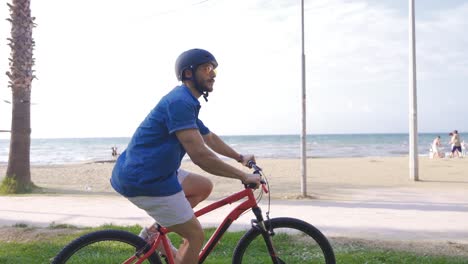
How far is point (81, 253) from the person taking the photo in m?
3.58

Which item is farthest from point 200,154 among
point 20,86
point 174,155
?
point 20,86

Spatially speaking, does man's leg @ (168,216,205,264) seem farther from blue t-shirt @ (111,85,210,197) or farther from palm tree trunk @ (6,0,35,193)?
palm tree trunk @ (6,0,35,193)

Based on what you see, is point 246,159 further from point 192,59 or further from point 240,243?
point 192,59

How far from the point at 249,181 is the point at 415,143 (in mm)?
13248

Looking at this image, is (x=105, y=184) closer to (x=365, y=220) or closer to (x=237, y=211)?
(x=365, y=220)

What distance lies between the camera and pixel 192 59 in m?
3.46

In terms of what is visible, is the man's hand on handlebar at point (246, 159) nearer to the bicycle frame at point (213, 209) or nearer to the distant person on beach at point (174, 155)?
the bicycle frame at point (213, 209)

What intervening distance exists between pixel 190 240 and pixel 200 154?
0.61 metres

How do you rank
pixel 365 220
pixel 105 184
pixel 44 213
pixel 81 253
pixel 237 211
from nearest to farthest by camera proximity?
pixel 81 253 < pixel 237 211 < pixel 365 220 < pixel 44 213 < pixel 105 184

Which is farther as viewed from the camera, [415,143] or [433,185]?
[415,143]

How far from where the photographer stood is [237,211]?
3881mm

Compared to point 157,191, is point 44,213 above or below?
below

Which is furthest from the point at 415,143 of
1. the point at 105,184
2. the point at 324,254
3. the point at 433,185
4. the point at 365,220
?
the point at 324,254

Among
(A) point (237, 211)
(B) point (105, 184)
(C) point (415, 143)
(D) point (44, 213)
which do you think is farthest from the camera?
(B) point (105, 184)
